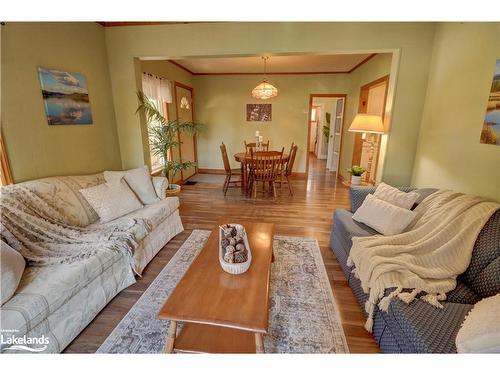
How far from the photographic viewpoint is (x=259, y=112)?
5656mm

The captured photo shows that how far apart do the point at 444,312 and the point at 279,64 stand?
4610 millimetres

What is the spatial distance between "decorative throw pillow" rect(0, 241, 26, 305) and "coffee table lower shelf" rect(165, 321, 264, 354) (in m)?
0.85

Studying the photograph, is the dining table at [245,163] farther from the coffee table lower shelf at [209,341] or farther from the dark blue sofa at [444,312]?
the coffee table lower shelf at [209,341]

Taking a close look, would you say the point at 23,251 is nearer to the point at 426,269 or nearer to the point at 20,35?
the point at 20,35

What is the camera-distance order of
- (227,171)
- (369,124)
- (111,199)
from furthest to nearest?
(227,171) < (369,124) < (111,199)

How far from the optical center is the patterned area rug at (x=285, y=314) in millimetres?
1358

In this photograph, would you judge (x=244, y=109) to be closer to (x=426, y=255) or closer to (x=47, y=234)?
(x=47, y=234)

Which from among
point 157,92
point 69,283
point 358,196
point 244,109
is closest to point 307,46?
point 358,196

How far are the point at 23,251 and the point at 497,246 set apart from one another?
115 inches

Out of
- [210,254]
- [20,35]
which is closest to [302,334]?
[210,254]

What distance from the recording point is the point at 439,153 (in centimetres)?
225

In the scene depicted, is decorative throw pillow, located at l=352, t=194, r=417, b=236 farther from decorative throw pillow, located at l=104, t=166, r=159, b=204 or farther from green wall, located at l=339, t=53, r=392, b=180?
green wall, located at l=339, t=53, r=392, b=180

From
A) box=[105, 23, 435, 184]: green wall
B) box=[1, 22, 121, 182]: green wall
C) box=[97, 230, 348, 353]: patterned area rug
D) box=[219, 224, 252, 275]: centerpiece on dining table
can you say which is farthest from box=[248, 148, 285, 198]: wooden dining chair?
box=[219, 224, 252, 275]: centerpiece on dining table

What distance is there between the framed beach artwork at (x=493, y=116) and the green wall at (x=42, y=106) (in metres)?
3.69
